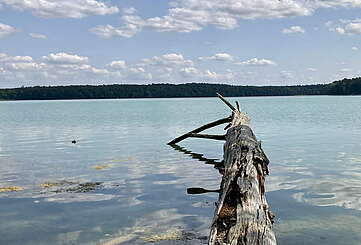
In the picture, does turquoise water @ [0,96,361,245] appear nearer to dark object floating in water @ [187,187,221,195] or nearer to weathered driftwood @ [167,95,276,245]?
dark object floating in water @ [187,187,221,195]

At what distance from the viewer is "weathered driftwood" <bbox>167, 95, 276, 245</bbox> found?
20.2 ft

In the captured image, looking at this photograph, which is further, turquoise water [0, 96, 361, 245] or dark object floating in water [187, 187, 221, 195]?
dark object floating in water [187, 187, 221, 195]

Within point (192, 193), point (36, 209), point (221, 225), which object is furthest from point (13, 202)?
point (221, 225)

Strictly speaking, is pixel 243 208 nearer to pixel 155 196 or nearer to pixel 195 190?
pixel 155 196

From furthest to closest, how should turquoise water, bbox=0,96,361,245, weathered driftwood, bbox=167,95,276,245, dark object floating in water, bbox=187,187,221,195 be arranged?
dark object floating in water, bbox=187,187,221,195
turquoise water, bbox=0,96,361,245
weathered driftwood, bbox=167,95,276,245

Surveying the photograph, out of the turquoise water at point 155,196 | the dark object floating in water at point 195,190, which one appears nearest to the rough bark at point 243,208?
the turquoise water at point 155,196

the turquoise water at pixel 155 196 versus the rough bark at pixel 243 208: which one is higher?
the rough bark at pixel 243 208

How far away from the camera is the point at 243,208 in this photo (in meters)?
7.30

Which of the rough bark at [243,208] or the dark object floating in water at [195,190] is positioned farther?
the dark object floating in water at [195,190]

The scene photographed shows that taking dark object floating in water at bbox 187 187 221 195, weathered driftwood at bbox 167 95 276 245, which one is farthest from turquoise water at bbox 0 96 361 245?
weathered driftwood at bbox 167 95 276 245

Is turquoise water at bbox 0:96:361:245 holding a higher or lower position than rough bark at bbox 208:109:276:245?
lower

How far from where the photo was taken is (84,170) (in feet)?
59.1

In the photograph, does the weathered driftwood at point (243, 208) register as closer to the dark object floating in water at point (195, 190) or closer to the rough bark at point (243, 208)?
the rough bark at point (243, 208)

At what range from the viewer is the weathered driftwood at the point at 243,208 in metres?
6.16
